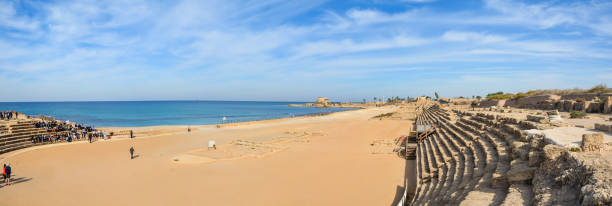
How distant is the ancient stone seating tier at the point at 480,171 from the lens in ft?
22.0

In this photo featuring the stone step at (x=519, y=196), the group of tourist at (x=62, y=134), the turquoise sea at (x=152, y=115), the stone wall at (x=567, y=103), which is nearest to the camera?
the stone step at (x=519, y=196)

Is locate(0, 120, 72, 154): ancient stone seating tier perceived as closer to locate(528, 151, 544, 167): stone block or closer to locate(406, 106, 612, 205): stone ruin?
locate(406, 106, 612, 205): stone ruin

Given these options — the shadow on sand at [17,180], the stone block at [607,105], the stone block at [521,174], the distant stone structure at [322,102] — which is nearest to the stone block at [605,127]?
the stone block at [521,174]

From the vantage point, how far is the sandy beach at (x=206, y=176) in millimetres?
11773

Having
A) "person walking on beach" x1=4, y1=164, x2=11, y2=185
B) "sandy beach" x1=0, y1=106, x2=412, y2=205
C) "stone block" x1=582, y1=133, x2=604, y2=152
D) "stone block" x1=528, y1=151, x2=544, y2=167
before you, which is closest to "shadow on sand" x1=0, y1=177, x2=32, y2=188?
"sandy beach" x1=0, y1=106, x2=412, y2=205

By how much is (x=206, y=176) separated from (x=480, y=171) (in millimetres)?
12378

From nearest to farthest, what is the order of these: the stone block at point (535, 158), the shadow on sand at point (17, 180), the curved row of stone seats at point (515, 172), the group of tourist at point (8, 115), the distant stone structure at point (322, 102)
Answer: the curved row of stone seats at point (515, 172), the stone block at point (535, 158), the shadow on sand at point (17, 180), the group of tourist at point (8, 115), the distant stone structure at point (322, 102)

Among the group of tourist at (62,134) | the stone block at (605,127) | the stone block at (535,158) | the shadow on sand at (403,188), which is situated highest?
the stone block at (605,127)

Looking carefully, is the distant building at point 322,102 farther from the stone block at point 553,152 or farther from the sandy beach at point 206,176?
the stone block at point 553,152

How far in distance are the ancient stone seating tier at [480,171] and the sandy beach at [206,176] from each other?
6.58 feet

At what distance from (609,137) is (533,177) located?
4461 millimetres

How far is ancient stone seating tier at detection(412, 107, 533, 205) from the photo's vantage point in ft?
22.0

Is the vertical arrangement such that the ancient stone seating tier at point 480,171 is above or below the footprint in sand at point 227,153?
above

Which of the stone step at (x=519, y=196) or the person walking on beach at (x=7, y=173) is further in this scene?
the person walking on beach at (x=7, y=173)
